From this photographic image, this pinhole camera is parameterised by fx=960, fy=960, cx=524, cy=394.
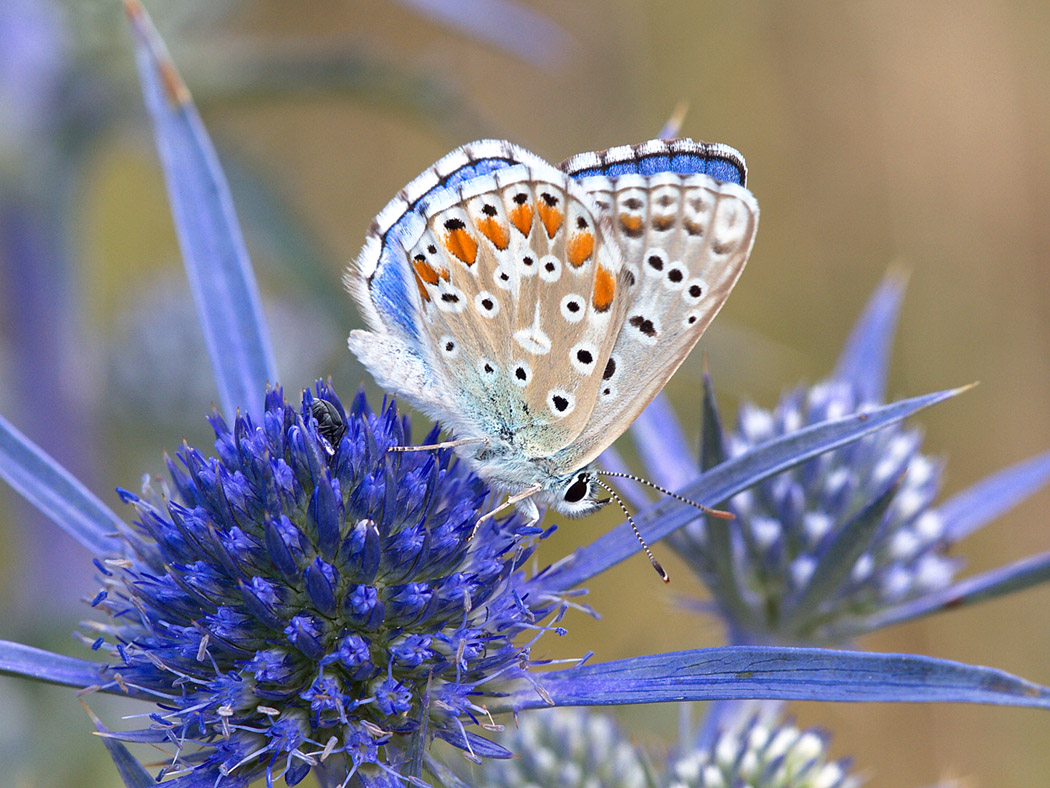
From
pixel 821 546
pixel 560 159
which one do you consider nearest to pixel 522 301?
pixel 821 546

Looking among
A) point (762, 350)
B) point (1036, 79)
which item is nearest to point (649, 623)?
point (762, 350)

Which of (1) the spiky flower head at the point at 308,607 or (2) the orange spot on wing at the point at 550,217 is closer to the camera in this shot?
(1) the spiky flower head at the point at 308,607

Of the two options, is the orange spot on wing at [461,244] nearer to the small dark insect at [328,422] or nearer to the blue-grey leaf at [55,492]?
the small dark insect at [328,422]

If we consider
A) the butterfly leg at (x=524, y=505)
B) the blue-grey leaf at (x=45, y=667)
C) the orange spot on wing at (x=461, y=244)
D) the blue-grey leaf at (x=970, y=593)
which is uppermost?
the orange spot on wing at (x=461, y=244)

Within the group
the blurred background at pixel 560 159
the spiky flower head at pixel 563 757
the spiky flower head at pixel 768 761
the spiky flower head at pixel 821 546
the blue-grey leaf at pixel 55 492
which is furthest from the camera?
the blurred background at pixel 560 159

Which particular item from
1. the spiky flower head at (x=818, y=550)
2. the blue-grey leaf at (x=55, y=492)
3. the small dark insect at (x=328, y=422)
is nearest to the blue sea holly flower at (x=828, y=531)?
the spiky flower head at (x=818, y=550)

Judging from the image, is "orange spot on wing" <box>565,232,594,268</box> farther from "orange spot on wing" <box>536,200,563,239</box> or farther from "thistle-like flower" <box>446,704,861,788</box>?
"thistle-like flower" <box>446,704,861,788</box>

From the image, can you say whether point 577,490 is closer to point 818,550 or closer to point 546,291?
point 546,291
